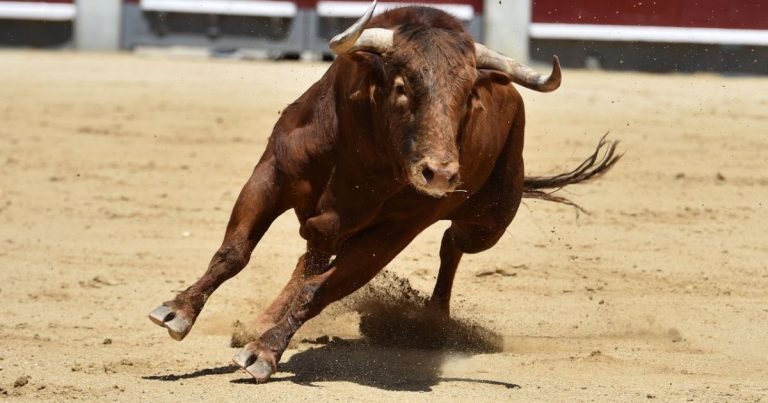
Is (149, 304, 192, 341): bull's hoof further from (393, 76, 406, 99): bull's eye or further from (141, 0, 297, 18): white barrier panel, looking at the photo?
(141, 0, 297, 18): white barrier panel

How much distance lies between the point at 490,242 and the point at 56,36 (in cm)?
1012

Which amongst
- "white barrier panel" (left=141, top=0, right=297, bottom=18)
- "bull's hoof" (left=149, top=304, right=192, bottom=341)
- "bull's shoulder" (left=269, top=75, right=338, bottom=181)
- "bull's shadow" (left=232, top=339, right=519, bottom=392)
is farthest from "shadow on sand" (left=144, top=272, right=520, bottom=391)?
"white barrier panel" (left=141, top=0, right=297, bottom=18)

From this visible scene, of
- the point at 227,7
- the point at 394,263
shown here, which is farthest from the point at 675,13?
the point at 394,263

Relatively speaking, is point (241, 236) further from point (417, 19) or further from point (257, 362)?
point (417, 19)

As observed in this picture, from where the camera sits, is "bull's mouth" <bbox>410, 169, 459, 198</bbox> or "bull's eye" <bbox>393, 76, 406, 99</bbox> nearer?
"bull's mouth" <bbox>410, 169, 459, 198</bbox>

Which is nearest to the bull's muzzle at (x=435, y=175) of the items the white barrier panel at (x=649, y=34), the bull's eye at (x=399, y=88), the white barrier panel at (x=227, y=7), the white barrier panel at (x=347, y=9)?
the bull's eye at (x=399, y=88)

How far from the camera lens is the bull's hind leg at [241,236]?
14.0 feet

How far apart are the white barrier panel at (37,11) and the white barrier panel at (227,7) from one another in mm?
837

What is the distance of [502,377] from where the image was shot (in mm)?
4395

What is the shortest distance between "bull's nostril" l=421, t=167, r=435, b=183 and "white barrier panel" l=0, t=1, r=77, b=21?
11.1 metres

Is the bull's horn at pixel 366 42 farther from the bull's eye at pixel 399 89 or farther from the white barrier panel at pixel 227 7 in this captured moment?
the white barrier panel at pixel 227 7

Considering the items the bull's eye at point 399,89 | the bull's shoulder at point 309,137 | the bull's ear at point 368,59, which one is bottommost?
the bull's shoulder at point 309,137

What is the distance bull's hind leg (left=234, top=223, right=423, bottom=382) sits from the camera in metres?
4.09

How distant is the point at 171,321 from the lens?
13.7 ft
